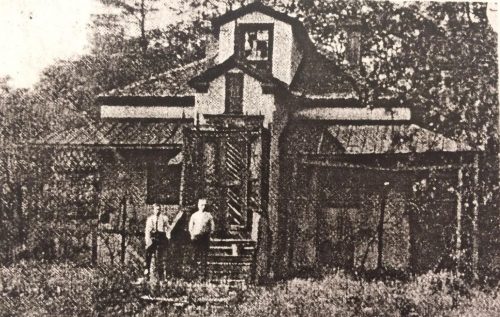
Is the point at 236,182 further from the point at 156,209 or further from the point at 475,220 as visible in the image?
the point at 475,220

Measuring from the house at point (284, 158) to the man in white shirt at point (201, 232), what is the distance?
3.0 inches

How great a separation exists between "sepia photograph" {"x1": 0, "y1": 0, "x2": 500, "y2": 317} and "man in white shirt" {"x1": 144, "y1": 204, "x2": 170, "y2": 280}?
0.01 m

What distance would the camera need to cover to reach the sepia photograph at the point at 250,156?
5582mm

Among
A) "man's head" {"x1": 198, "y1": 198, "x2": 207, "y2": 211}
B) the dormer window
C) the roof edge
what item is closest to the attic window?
the dormer window

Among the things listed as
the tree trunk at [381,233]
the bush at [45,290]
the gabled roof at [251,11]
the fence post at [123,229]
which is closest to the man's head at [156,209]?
the fence post at [123,229]

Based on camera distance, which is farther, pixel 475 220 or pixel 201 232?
pixel 475 220

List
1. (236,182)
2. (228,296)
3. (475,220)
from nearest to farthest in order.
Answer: (228,296) → (236,182) → (475,220)

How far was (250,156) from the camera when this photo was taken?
567cm

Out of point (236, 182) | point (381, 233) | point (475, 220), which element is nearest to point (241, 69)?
point (236, 182)

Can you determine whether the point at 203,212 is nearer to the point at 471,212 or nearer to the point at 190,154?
the point at 190,154

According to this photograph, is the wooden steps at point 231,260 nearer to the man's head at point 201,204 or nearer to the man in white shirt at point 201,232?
the man in white shirt at point 201,232

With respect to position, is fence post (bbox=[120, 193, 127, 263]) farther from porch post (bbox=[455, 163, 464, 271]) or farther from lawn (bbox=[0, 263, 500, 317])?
porch post (bbox=[455, 163, 464, 271])

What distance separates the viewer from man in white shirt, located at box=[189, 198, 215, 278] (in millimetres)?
5598

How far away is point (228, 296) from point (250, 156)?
1141 millimetres
